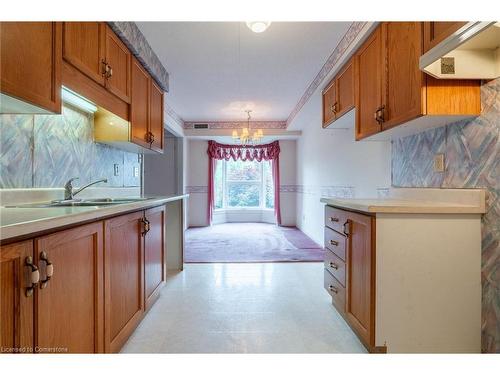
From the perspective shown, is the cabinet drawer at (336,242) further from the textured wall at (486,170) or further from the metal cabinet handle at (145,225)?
the metal cabinet handle at (145,225)

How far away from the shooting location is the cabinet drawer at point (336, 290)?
1.87 m

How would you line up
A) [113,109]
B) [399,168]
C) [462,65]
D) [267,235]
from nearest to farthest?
[462,65] → [113,109] → [399,168] → [267,235]

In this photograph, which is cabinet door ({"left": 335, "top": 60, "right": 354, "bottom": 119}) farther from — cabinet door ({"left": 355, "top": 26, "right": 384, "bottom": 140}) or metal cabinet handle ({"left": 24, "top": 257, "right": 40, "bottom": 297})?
metal cabinet handle ({"left": 24, "top": 257, "right": 40, "bottom": 297})

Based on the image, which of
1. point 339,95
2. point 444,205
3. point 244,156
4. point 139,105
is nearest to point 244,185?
point 244,156

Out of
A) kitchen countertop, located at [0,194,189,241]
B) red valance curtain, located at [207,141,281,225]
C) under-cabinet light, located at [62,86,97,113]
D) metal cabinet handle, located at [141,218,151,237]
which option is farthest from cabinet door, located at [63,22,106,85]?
red valance curtain, located at [207,141,281,225]

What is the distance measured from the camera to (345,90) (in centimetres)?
242

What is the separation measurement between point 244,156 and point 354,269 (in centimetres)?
558

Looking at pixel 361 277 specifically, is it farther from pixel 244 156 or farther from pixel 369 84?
pixel 244 156

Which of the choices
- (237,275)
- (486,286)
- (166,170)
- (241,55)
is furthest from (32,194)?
(166,170)

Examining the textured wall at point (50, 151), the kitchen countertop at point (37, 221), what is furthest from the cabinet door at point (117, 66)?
the kitchen countertop at point (37, 221)

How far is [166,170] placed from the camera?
18.8 ft

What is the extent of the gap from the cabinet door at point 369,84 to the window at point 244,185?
16.7 feet

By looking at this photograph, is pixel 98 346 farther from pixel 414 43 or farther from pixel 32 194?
pixel 414 43
